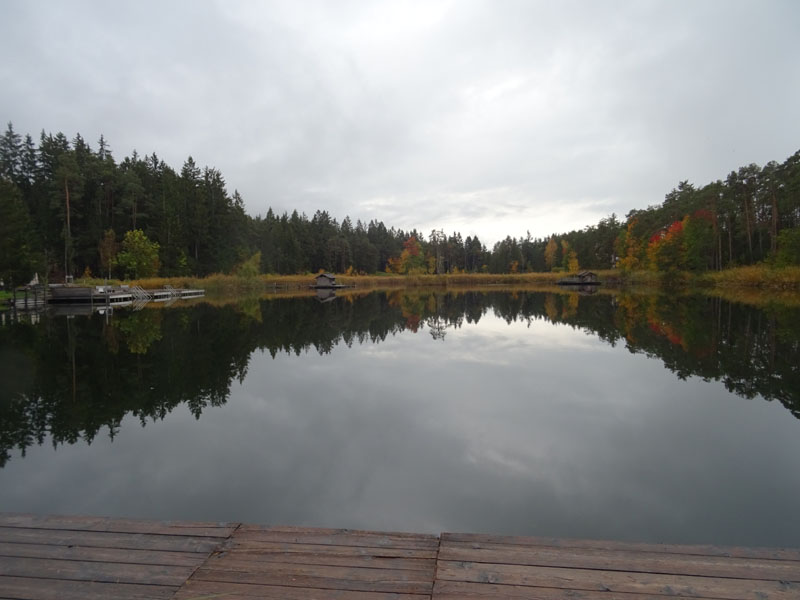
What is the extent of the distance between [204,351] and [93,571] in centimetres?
1077

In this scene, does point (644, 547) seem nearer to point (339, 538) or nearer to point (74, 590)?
point (339, 538)

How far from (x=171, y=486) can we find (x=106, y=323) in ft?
56.3

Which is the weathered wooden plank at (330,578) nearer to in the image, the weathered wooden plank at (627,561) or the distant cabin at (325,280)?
the weathered wooden plank at (627,561)

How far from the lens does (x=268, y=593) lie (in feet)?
8.11

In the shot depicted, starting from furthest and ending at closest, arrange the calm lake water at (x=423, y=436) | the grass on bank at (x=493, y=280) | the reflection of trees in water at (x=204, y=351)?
the grass on bank at (x=493, y=280), the reflection of trees in water at (x=204, y=351), the calm lake water at (x=423, y=436)

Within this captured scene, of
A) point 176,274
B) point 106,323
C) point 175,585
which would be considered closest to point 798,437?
point 175,585

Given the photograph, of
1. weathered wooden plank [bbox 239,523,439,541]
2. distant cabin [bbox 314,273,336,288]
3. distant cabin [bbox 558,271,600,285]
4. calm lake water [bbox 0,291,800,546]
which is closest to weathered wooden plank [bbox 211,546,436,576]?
weathered wooden plank [bbox 239,523,439,541]

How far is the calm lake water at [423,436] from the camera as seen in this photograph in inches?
174

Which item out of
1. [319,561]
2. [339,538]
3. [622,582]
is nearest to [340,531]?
[339,538]

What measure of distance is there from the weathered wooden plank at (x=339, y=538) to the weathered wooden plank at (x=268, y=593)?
0.50m

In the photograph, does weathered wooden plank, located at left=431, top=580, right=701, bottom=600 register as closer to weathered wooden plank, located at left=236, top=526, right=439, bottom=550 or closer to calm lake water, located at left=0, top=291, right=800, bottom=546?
weathered wooden plank, located at left=236, top=526, right=439, bottom=550

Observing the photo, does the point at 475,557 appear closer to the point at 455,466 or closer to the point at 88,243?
the point at 455,466

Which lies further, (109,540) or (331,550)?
(109,540)

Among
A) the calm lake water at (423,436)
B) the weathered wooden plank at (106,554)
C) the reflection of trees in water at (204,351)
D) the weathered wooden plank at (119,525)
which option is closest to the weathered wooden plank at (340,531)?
the weathered wooden plank at (119,525)
